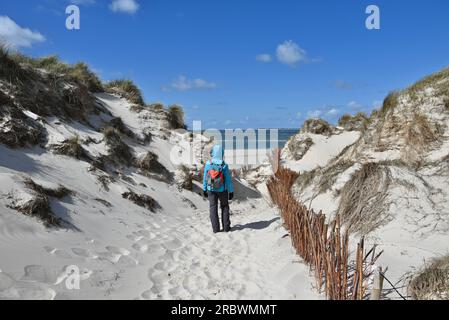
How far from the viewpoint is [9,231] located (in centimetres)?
330

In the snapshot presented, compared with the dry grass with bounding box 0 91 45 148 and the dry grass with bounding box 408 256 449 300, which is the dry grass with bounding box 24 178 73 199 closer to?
the dry grass with bounding box 0 91 45 148

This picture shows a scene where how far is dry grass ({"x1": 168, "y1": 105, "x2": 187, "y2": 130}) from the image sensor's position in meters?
11.4

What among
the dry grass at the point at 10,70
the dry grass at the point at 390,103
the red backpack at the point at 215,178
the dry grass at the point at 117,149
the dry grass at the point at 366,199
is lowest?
the dry grass at the point at 366,199

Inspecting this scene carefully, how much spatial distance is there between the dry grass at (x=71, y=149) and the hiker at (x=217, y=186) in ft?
8.56

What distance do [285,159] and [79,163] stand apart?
9804 millimetres

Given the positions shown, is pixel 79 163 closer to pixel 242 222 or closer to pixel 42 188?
pixel 42 188

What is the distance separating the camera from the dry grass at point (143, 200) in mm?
6094

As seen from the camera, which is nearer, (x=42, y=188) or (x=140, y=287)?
(x=140, y=287)

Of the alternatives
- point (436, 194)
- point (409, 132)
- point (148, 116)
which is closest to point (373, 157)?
point (409, 132)

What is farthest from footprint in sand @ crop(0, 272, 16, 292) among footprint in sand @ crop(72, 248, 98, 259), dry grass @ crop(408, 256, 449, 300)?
dry grass @ crop(408, 256, 449, 300)

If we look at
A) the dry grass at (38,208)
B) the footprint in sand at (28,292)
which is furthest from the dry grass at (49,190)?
the footprint in sand at (28,292)

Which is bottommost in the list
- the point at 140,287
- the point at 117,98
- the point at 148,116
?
the point at 140,287

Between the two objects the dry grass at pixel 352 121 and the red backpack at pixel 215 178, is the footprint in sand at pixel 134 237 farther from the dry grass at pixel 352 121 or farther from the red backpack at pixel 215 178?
the dry grass at pixel 352 121

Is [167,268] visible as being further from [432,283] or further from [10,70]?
[10,70]
